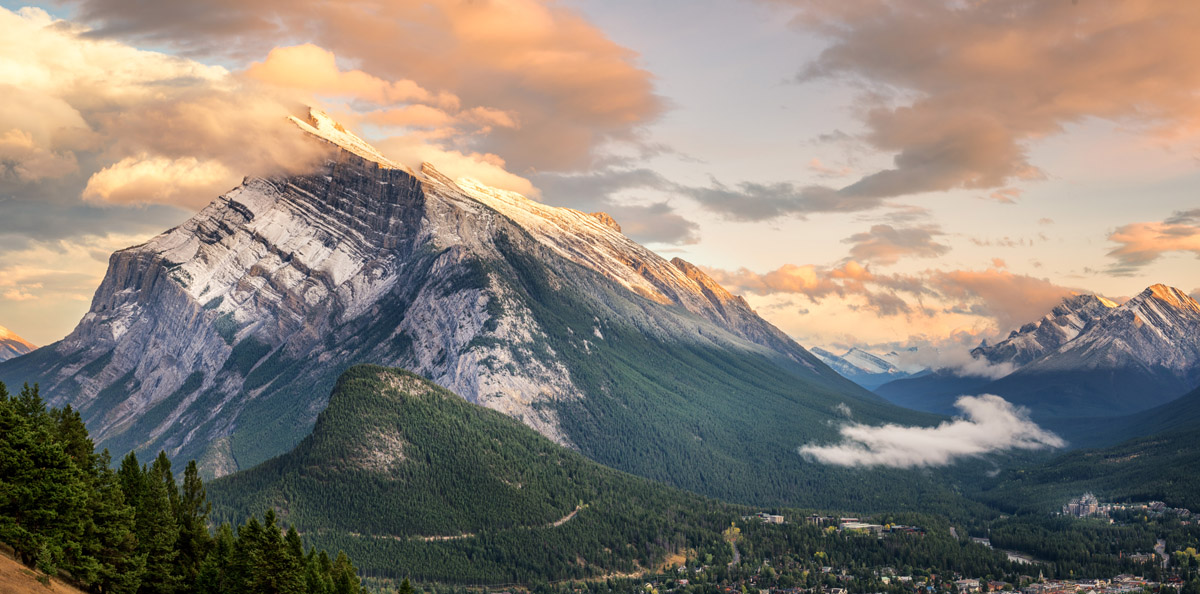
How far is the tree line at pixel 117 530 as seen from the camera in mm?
107375

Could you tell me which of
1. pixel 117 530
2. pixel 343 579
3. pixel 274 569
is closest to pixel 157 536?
pixel 117 530

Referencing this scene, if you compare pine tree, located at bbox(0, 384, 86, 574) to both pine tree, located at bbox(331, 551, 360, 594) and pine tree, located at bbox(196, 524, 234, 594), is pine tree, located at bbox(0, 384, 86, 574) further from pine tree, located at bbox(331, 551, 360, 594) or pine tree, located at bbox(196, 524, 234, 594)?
pine tree, located at bbox(331, 551, 360, 594)

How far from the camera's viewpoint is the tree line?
107375 mm

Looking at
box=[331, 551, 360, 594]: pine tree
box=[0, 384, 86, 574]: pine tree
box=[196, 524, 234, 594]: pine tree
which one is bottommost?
box=[331, 551, 360, 594]: pine tree

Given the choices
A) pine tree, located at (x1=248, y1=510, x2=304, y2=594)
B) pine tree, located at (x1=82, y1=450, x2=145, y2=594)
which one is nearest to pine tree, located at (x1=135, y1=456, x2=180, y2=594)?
pine tree, located at (x1=82, y1=450, x2=145, y2=594)

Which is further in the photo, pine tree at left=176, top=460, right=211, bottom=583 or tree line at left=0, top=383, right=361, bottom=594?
pine tree at left=176, top=460, right=211, bottom=583

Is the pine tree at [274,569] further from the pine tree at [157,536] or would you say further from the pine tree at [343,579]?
the pine tree at [157,536]

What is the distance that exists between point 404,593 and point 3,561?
171ft

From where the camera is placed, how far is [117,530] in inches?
4601

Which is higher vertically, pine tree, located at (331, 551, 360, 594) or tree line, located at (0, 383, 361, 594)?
tree line, located at (0, 383, 361, 594)

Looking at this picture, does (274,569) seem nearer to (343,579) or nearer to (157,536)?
(343,579)

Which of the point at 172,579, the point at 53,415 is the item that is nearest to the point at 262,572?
the point at 172,579

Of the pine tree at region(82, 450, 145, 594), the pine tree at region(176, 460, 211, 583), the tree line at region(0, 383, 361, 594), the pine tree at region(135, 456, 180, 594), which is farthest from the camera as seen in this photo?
the pine tree at region(176, 460, 211, 583)

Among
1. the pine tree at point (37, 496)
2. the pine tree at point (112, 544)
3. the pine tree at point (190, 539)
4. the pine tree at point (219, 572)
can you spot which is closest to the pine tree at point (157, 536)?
the pine tree at point (190, 539)
